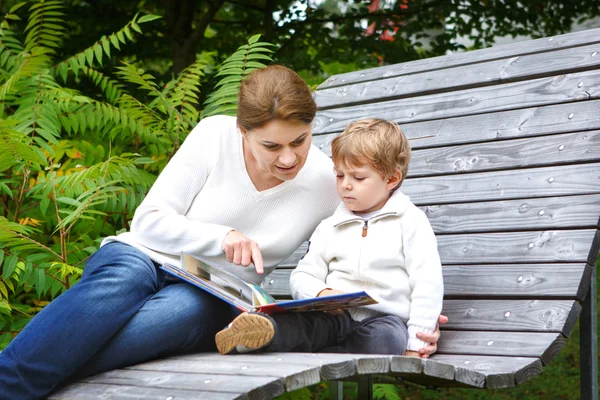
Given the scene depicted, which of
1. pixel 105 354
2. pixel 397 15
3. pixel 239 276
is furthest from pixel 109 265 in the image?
pixel 397 15

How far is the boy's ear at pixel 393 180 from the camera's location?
9.61ft

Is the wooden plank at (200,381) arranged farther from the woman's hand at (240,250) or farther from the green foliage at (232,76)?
the green foliage at (232,76)

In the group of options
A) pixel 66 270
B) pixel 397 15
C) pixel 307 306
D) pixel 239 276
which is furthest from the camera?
pixel 397 15

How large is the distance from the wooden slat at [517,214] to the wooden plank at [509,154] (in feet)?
0.65

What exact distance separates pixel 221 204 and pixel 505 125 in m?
1.37

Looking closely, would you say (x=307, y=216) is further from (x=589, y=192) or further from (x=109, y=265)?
(x=589, y=192)

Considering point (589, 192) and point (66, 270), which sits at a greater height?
point (589, 192)

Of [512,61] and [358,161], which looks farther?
[512,61]

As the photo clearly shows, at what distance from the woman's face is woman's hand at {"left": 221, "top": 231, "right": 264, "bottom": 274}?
0.29 m

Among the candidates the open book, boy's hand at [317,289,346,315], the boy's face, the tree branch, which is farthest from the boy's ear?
the tree branch

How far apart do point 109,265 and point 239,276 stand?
51 cm

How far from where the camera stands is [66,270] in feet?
10.7

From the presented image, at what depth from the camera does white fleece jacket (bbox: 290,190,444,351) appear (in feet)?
9.01

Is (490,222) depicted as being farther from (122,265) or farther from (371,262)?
(122,265)
